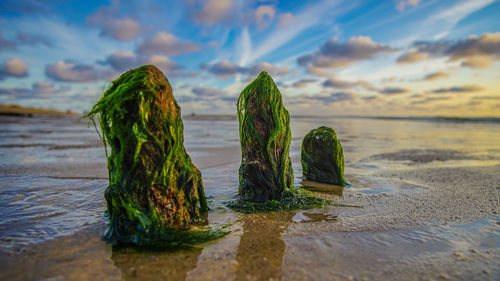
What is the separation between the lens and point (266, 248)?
9.43ft

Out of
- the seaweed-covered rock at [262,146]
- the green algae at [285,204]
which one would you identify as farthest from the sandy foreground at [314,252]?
the seaweed-covered rock at [262,146]

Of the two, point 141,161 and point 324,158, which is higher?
point 141,161

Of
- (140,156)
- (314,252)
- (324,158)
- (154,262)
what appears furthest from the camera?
(324,158)

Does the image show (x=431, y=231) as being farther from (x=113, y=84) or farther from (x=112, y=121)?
(x=113, y=84)

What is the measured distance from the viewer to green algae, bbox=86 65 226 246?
296cm

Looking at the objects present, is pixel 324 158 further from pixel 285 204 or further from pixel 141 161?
pixel 141 161

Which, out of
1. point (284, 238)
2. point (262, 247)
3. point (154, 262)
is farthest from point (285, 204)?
point (154, 262)

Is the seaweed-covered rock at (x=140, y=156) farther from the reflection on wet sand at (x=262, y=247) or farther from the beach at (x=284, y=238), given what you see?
the reflection on wet sand at (x=262, y=247)

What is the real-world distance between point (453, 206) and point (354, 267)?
3.01 meters

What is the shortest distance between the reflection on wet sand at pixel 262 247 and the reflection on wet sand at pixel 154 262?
0.50 m

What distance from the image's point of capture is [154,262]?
256 cm

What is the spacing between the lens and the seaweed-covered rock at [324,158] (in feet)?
19.6

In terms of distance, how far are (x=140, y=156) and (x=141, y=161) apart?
6 centimetres

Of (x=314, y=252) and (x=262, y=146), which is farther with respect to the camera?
(x=262, y=146)
